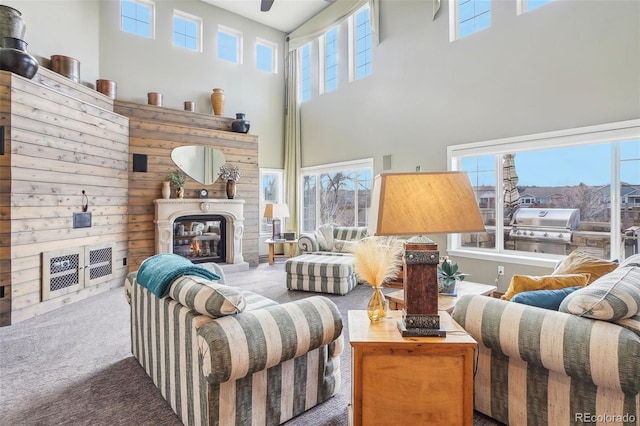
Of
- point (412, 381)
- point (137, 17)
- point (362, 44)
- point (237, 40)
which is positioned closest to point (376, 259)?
point (412, 381)

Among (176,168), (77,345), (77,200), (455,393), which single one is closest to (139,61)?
(176,168)

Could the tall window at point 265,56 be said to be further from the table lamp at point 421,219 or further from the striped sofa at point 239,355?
the table lamp at point 421,219

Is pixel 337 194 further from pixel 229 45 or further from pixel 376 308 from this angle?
pixel 376 308

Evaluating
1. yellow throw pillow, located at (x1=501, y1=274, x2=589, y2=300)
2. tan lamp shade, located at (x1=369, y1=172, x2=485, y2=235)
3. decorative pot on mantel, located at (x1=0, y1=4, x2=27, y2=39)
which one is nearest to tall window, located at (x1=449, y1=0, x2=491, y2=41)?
yellow throw pillow, located at (x1=501, y1=274, x2=589, y2=300)

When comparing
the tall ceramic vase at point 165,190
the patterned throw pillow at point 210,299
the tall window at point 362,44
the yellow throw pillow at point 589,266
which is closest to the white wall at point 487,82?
the tall window at point 362,44

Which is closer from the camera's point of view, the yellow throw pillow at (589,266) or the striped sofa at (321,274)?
the yellow throw pillow at (589,266)

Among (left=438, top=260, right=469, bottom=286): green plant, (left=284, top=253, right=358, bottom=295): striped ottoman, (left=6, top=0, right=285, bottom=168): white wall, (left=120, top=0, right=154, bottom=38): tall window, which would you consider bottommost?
(left=284, top=253, right=358, bottom=295): striped ottoman

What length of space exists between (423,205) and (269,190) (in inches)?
250

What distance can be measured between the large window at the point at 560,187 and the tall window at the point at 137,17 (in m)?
5.75

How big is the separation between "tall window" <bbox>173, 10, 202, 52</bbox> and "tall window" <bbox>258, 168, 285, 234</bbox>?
282cm

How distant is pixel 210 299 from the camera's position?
56.6 inches

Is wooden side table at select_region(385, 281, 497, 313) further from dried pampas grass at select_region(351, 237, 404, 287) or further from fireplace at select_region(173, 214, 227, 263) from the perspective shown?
fireplace at select_region(173, 214, 227, 263)

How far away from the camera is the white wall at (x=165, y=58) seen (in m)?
4.57

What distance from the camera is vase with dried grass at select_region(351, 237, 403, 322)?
153 centimetres
